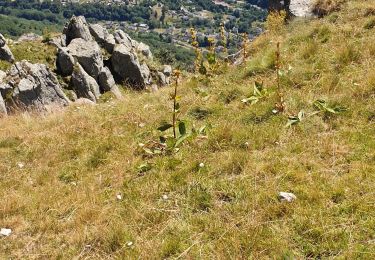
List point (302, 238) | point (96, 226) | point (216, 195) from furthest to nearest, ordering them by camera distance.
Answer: point (216, 195)
point (96, 226)
point (302, 238)

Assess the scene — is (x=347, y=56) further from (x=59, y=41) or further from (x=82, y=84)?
(x=59, y=41)

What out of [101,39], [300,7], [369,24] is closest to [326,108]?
[369,24]

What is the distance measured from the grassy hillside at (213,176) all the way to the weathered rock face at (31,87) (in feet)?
51.6

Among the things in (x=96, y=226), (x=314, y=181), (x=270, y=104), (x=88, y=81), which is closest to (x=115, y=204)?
(x=96, y=226)

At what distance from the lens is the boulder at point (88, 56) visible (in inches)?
1555

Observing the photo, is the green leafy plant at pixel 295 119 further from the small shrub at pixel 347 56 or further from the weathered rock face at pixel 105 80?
the weathered rock face at pixel 105 80

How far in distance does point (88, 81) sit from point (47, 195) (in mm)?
31762

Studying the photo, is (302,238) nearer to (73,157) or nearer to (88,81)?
(73,157)

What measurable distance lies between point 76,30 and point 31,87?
1813cm

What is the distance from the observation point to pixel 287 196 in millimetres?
5867

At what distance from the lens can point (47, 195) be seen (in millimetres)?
7023

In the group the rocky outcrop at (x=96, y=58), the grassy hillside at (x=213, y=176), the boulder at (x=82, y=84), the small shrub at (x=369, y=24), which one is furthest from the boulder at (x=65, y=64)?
the small shrub at (x=369, y=24)

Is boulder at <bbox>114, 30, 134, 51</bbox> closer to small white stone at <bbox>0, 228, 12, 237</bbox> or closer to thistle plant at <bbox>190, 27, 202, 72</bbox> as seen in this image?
thistle plant at <bbox>190, 27, 202, 72</bbox>

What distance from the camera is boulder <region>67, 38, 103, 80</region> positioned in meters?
39.5
